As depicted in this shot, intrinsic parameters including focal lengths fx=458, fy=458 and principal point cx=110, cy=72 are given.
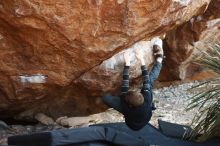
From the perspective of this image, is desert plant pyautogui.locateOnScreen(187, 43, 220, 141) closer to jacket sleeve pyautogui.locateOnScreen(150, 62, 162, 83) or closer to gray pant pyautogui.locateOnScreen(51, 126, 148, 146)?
jacket sleeve pyautogui.locateOnScreen(150, 62, 162, 83)

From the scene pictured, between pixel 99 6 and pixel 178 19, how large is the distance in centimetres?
135

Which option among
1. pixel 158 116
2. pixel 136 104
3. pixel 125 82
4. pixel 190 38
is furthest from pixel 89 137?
pixel 190 38

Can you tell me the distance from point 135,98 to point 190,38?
428 centimetres

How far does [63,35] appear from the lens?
5.77m

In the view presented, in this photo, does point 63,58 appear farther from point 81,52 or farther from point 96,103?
point 96,103

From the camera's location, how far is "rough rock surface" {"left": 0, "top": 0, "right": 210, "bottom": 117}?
5.57m

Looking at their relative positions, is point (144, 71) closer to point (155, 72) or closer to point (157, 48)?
point (155, 72)

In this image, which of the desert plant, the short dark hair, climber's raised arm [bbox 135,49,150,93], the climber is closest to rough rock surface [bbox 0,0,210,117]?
climber's raised arm [bbox 135,49,150,93]

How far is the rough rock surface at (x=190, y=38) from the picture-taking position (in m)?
8.73

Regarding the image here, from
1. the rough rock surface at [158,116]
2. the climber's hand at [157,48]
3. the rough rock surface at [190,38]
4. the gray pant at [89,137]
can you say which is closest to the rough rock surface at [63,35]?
the climber's hand at [157,48]

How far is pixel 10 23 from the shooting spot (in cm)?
568

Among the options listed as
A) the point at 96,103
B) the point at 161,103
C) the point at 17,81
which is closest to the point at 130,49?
the point at 96,103

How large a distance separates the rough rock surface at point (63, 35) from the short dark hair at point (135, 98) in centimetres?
99

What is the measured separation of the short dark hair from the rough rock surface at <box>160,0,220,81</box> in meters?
3.61
